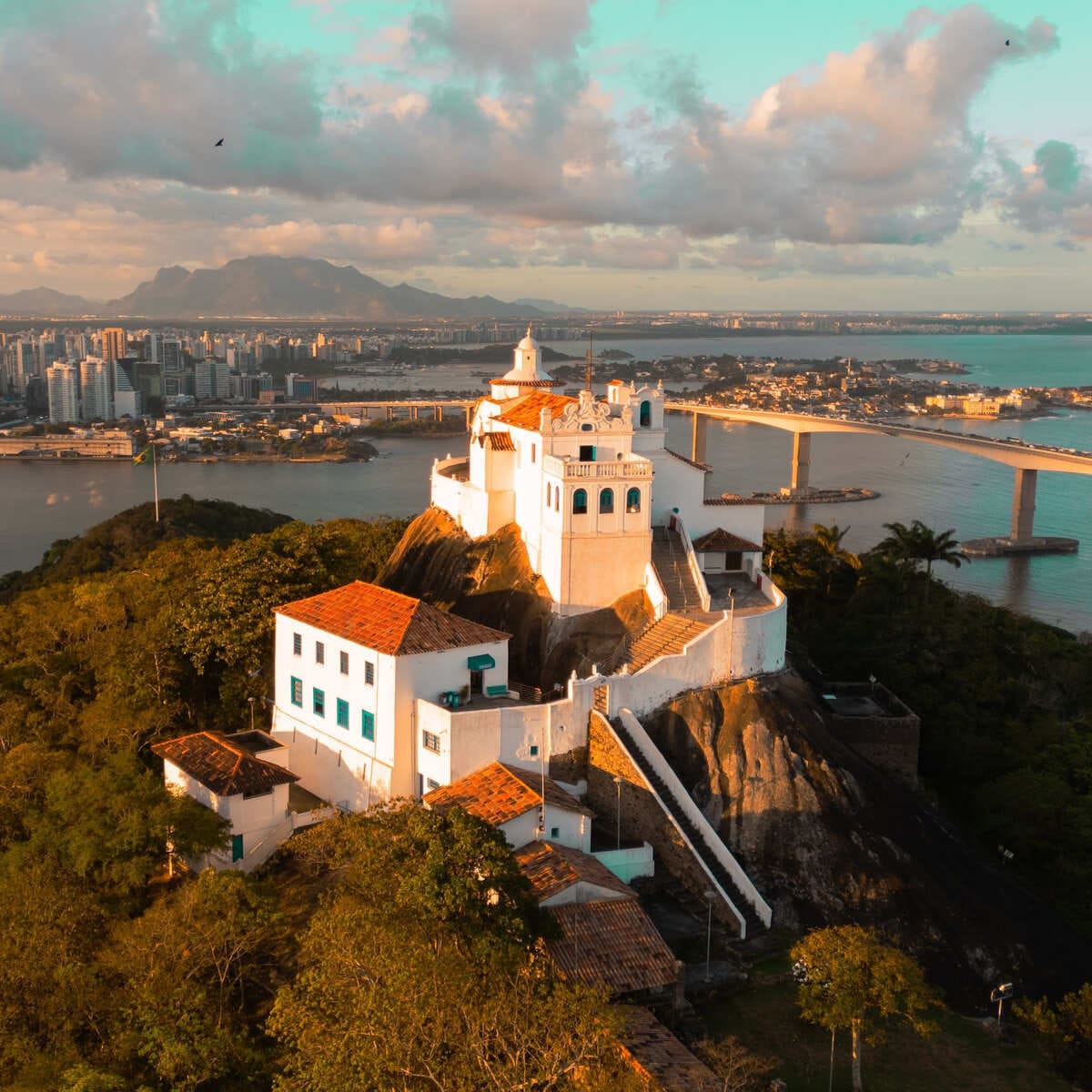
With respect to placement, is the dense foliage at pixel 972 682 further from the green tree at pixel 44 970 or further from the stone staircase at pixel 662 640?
the green tree at pixel 44 970

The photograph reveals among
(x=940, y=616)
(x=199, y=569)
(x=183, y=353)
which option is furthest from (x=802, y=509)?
(x=183, y=353)

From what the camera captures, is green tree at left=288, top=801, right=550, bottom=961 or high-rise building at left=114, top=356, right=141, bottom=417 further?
high-rise building at left=114, top=356, right=141, bottom=417

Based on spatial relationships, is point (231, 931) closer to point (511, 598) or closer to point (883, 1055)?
→ point (883, 1055)

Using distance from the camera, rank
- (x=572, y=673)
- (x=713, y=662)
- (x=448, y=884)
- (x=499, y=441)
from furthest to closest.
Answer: (x=499, y=441)
(x=713, y=662)
(x=572, y=673)
(x=448, y=884)

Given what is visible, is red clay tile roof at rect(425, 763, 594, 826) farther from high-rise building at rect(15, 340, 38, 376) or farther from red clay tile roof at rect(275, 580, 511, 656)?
high-rise building at rect(15, 340, 38, 376)

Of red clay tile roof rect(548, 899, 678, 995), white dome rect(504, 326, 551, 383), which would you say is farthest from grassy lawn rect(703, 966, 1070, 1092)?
white dome rect(504, 326, 551, 383)

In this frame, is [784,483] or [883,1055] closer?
[883,1055]

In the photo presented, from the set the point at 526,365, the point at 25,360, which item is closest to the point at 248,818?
the point at 526,365

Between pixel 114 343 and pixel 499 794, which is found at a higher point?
pixel 114 343
